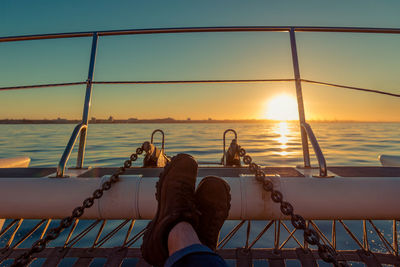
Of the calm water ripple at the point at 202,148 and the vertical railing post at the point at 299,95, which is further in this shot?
the calm water ripple at the point at 202,148

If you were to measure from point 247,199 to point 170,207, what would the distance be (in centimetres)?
39

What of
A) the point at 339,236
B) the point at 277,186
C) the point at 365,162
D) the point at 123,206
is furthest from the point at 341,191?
the point at 365,162

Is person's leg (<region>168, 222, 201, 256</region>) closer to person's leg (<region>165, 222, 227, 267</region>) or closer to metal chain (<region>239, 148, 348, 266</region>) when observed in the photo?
person's leg (<region>165, 222, 227, 267</region>)

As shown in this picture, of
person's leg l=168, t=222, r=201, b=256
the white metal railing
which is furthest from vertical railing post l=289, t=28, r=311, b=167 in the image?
person's leg l=168, t=222, r=201, b=256

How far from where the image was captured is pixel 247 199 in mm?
1068

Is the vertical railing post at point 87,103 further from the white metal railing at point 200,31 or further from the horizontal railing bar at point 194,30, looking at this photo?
the horizontal railing bar at point 194,30

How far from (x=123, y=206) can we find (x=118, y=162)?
8.21m

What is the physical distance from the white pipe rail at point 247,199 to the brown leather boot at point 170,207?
0.47 ft

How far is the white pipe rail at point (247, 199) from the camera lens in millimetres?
1028

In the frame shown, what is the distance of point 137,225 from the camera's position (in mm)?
3602

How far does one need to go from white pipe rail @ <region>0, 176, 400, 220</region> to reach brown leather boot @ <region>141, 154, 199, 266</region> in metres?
0.14

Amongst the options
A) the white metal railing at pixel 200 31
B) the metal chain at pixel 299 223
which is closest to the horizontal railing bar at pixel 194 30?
the white metal railing at pixel 200 31

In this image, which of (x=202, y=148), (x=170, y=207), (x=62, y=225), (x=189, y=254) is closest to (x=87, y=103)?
(x=62, y=225)

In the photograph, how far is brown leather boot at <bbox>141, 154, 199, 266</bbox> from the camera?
87 centimetres
